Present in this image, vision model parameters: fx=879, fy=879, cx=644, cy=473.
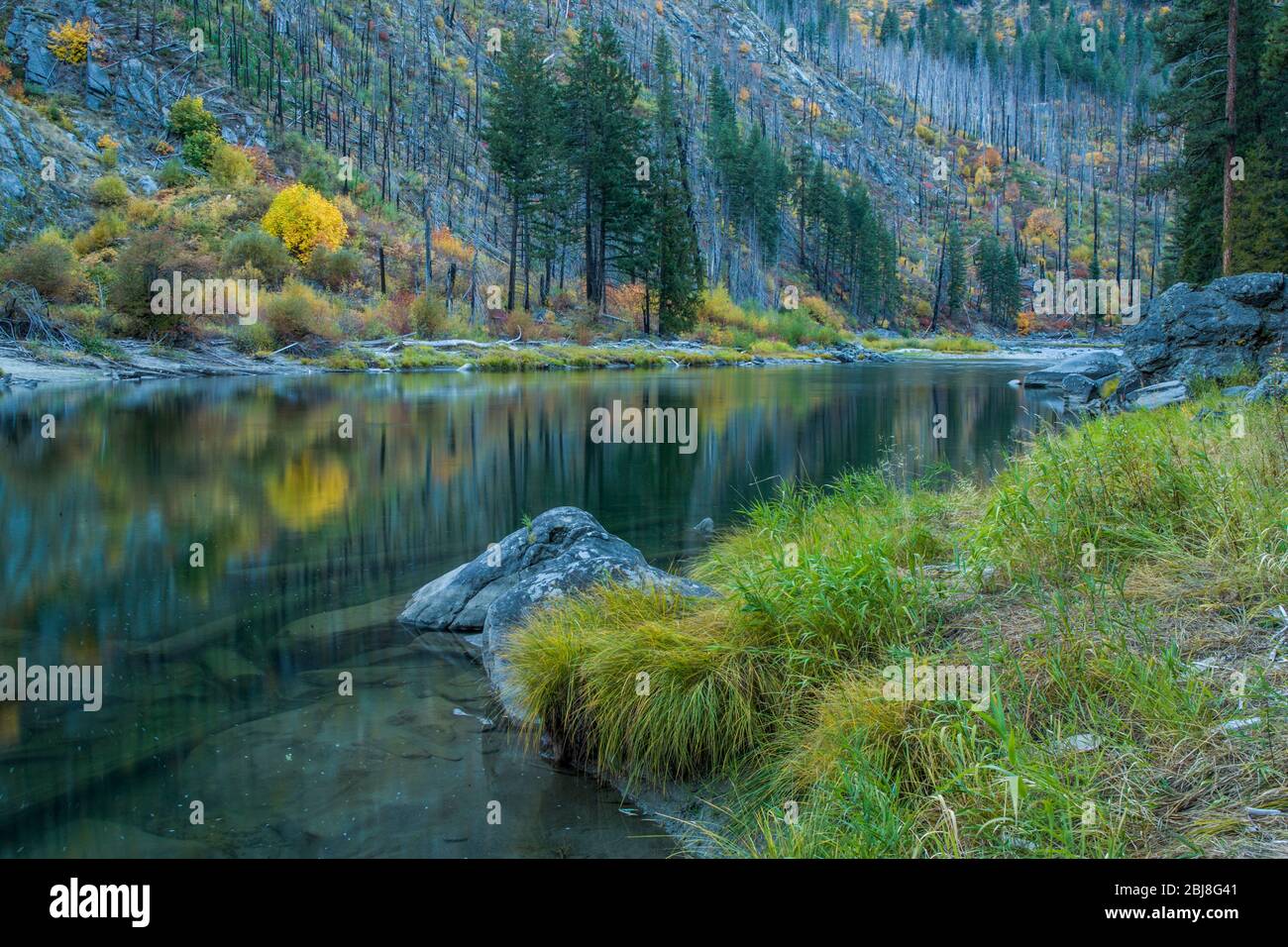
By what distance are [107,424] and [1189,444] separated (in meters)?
18.2

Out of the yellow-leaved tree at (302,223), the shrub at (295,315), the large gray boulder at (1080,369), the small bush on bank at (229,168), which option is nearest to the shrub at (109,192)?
the small bush on bank at (229,168)

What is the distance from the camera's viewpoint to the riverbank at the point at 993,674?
3.13m

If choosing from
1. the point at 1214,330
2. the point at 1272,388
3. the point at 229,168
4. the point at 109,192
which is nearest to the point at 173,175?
the point at 229,168

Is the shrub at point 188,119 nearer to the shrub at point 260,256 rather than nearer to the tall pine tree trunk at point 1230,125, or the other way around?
the shrub at point 260,256

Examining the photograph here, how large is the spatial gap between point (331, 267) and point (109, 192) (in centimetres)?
1019

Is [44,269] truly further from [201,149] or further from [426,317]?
[201,149]

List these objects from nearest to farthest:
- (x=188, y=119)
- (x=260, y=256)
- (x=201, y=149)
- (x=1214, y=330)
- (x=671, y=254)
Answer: (x=1214, y=330), (x=260, y=256), (x=201, y=149), (x=188, y=119), (x=671, y=254)

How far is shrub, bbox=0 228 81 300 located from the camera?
90.6 ft

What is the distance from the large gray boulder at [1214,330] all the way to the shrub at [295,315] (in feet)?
92.9

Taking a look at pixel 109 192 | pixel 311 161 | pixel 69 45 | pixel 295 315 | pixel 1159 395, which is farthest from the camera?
pixel 311 161

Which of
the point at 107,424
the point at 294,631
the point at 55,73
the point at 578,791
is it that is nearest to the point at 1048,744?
the point at 578,791

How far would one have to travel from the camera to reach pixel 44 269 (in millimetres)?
28000

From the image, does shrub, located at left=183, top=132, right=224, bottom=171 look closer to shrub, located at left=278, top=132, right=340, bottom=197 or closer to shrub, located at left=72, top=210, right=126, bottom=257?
shrub, located at left=278, top=132, right=340, bottom=197

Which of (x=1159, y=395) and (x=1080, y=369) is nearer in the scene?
(x=1159, y=395)
